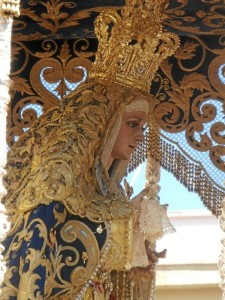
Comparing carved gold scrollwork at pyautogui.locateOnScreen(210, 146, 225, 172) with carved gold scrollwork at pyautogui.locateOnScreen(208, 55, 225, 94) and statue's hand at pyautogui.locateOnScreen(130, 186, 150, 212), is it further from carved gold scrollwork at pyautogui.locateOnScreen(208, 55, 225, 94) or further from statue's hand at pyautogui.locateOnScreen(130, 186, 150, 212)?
statue's hand at pyautogui.locateOnScreen(130, 186, 150, 212)

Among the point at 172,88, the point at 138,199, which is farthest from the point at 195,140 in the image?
the point at 138,199

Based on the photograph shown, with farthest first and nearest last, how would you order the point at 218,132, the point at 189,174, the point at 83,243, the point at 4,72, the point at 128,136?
the point at 218,132, the point at 189,174, the point at 128,136, the point at 83,243, the point at 4,72

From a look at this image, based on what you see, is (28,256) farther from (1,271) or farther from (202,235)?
(202,235)

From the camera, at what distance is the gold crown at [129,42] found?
25.9ft

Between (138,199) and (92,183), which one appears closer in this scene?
(92,183)

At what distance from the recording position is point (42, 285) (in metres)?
7.26

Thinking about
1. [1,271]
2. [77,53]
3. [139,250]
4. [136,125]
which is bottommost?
[1,271]

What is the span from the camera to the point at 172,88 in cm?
859

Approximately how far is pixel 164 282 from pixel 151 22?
125 inches

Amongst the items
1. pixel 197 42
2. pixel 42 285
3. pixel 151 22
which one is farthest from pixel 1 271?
pixel 197 42

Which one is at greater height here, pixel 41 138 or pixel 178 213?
pixel 178 213

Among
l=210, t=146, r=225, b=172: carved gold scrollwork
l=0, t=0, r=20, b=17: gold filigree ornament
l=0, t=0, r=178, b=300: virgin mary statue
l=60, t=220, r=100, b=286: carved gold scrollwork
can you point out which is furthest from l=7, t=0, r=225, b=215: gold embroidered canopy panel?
l=0, t=0, r=20, b=17: gold filigree ornament

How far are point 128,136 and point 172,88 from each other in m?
0.80

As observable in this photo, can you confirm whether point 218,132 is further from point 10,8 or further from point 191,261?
point 191,261
